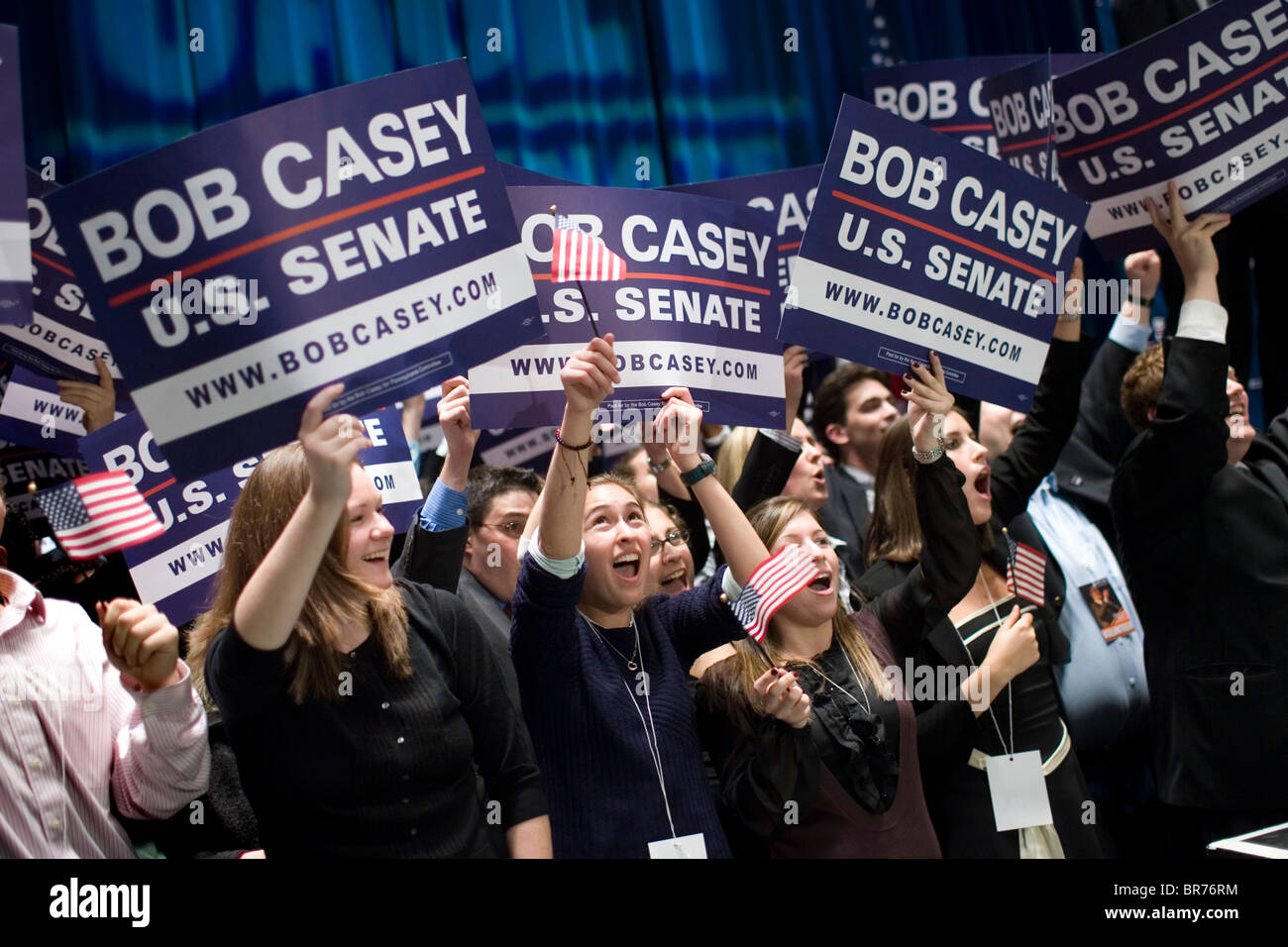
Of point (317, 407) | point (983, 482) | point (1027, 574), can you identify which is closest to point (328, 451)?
point (317, 407)

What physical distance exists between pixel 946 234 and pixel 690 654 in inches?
42.8

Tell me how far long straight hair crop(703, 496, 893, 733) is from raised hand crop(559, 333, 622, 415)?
2.21ft

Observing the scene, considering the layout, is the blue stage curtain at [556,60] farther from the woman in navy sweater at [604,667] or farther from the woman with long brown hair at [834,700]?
the woman in navy sweater at [604,667]

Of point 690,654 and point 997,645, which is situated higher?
point 690,654

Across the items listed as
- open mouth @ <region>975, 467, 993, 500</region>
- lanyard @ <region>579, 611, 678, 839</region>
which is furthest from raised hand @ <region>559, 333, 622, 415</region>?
open mouth @ <region>975, 467, 993, 500</region>

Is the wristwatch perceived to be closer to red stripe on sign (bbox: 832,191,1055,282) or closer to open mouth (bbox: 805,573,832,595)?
open mouth (bbox: 805,573,832,595)

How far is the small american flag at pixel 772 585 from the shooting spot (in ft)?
8.12

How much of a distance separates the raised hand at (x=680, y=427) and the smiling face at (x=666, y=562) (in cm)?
41

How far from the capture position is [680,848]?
2.32 metres

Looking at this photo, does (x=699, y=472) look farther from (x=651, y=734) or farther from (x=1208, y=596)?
(x=1208, y=596)

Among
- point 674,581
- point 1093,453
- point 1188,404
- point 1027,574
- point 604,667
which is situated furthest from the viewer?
point 1093,453

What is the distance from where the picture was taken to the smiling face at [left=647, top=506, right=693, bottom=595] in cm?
316

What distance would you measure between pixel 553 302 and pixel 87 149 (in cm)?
254

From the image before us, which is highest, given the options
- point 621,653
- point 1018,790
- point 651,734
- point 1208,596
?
point 621,653
